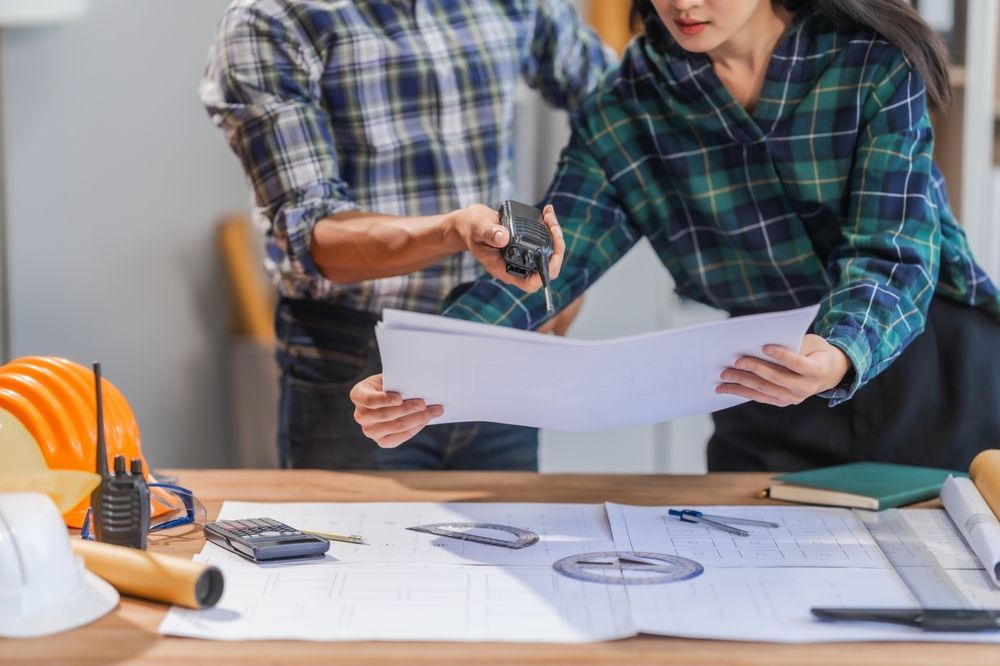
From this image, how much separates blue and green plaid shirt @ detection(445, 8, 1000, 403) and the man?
19 centimetres

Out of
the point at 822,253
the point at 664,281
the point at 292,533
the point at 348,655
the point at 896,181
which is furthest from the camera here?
the point at 664,281

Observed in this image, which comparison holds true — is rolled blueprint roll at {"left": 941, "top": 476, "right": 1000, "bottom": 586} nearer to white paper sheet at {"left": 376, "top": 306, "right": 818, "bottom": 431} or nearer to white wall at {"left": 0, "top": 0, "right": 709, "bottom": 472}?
white paper sheet at {"left": 376, "top": 306, "right": 818, "bottom": 431}

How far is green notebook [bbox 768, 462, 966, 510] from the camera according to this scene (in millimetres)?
1262

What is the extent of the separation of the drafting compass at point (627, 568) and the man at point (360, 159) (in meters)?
0.49

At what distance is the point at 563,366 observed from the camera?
1094mm

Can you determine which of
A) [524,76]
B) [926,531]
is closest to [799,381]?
[926,531]

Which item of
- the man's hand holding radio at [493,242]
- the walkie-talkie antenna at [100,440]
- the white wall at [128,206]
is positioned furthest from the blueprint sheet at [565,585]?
the white wall at [128,206]

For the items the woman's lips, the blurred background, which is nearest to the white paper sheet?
the woman's lips

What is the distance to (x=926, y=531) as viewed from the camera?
46.2 inches

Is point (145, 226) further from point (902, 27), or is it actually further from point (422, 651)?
point (422, 651)

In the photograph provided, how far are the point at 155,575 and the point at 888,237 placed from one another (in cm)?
84

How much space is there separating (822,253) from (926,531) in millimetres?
416

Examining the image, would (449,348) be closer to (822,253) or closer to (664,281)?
(822,253)

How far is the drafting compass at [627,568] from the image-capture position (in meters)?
1.02
